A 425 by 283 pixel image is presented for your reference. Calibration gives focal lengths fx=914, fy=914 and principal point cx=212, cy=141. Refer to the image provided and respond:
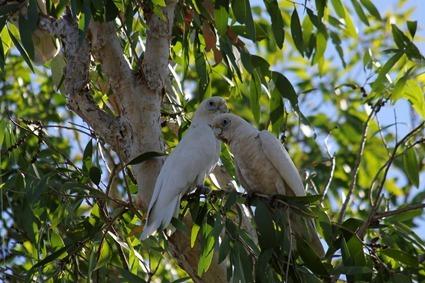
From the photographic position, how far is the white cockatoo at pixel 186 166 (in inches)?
109

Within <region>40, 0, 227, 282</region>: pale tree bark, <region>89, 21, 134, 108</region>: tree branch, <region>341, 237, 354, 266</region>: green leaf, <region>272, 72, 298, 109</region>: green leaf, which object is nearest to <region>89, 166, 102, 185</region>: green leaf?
<region>40, 0, 227, 282</region>: pale tree bark

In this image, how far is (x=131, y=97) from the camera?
3.04 metres

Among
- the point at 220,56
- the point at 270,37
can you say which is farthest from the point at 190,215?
the point at 270,37

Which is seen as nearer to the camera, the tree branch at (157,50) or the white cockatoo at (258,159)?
the tree branch at (157,50)

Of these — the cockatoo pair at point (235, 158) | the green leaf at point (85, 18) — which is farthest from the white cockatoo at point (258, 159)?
the green leaf at point (85, 18)

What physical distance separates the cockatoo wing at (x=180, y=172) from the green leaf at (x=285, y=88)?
302 mm

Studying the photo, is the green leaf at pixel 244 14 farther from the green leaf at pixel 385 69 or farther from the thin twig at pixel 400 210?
the thin twig at pixel 400 210

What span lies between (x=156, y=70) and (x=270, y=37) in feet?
2.56

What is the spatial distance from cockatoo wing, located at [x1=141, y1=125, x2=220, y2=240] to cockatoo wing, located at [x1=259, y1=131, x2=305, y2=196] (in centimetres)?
19

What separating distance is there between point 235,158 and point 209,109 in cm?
26

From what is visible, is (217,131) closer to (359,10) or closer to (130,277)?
(359,10)

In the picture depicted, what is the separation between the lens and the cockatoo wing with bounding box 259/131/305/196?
330 cm

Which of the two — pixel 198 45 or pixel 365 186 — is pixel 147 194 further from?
pixel 365 186

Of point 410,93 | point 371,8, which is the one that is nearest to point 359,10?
point 371,8
